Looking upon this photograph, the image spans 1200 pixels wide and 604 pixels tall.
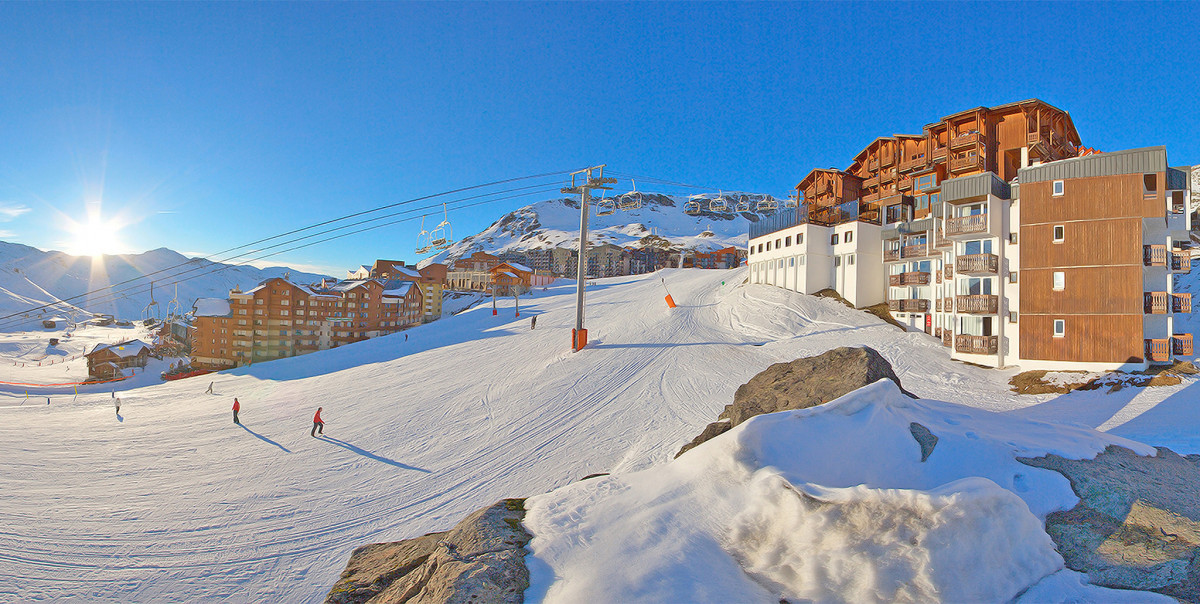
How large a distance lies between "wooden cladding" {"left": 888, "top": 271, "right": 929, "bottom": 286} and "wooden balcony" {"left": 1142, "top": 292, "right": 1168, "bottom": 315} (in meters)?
10.2

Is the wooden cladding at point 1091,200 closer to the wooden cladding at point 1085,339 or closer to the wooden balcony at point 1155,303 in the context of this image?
the wooden balcony at point 1155,303

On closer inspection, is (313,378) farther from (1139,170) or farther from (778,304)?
(1139,170)

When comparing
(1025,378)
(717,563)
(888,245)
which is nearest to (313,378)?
(717,563)

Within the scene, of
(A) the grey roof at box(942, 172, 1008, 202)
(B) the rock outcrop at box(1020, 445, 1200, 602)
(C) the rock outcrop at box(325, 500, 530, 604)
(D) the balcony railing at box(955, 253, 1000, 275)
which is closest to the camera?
(B) the rock outcrop at box(1020, 445, 1200, 602)

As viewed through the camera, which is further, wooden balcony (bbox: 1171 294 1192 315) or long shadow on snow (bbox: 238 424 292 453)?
wooden balcony (bbox: 1171 294 1192 315)

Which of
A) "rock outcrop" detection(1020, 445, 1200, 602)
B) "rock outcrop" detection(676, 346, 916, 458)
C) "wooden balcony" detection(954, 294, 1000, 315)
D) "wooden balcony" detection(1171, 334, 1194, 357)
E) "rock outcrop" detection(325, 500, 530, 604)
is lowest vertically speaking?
"rock outcrop" detection(325, 500, 530, 604)

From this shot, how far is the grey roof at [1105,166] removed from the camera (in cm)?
2019

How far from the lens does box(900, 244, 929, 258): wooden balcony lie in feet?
103

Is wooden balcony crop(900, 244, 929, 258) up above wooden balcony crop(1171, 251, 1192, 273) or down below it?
above

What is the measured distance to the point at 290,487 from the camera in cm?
1367

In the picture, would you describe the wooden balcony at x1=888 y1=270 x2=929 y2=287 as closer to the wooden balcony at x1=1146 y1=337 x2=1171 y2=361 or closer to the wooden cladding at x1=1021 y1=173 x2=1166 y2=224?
the wooden cladding at x1=1021 y1=173 x2=1166 y2=224

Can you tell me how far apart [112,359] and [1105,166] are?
73.1 meters

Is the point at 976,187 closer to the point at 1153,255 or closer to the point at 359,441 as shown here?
the point at 1153,255

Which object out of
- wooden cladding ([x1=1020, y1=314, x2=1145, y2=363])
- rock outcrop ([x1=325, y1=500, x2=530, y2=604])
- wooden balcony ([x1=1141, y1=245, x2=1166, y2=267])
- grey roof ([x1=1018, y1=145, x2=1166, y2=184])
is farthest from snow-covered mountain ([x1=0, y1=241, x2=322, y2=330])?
wooden balcony ([x1=1141, y1=245, x2=1166, y2=267])
